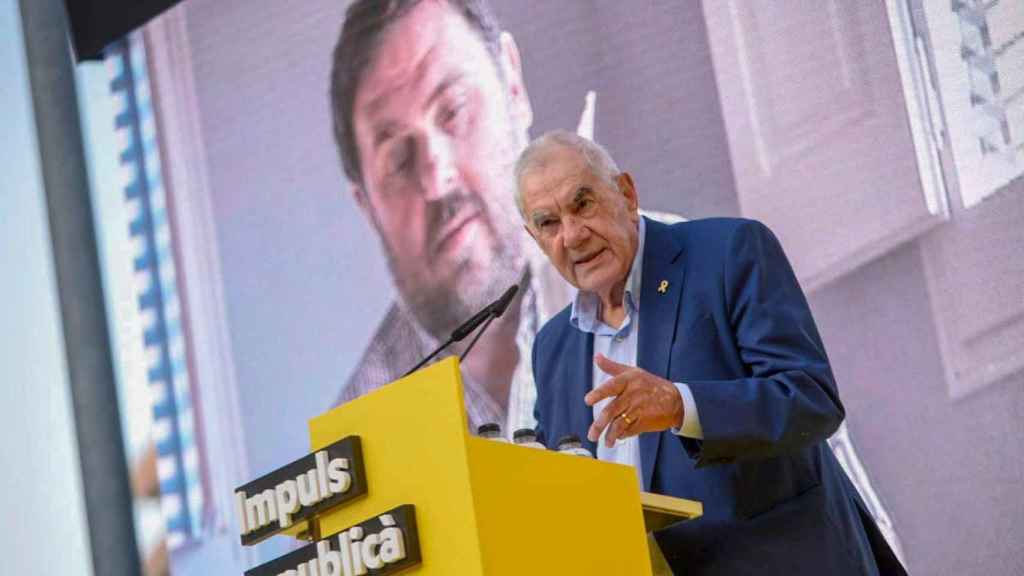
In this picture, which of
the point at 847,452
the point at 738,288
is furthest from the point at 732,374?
the point at 847,452

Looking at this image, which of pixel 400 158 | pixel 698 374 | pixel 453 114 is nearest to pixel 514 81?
pixel 453 114

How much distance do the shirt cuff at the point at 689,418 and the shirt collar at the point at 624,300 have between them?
20.2 inches

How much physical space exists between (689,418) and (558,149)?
747 millimetres

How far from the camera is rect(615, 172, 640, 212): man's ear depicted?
313cm

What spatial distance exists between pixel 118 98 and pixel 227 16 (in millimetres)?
520

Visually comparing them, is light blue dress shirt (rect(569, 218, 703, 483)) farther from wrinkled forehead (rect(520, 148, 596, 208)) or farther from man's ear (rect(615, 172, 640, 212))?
wrinkled forehead (rect(520, 148, 596, 208))

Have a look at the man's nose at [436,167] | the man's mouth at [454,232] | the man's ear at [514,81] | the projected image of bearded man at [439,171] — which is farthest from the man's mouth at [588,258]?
the man's nose at [436,167]

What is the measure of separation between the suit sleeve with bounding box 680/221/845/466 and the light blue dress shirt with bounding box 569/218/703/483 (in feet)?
0.72

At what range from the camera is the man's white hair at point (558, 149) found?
10.1 feet

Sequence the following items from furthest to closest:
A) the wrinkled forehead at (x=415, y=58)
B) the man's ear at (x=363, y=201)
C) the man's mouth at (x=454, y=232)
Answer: the man's ear at (x=363, y=201), the wrinkled forehead at (x=415, y=58), the man's mouth at (x=454, y=232)

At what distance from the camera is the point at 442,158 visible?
4.81 m

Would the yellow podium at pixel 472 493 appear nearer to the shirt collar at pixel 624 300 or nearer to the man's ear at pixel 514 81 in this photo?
the shirt collar at pixel 624 300

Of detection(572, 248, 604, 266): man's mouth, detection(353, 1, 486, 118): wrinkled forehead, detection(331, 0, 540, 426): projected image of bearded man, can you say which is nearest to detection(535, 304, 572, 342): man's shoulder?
detection(572, 248, 604, 266): man's mouth

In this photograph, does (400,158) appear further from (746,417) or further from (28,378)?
(746,417)
